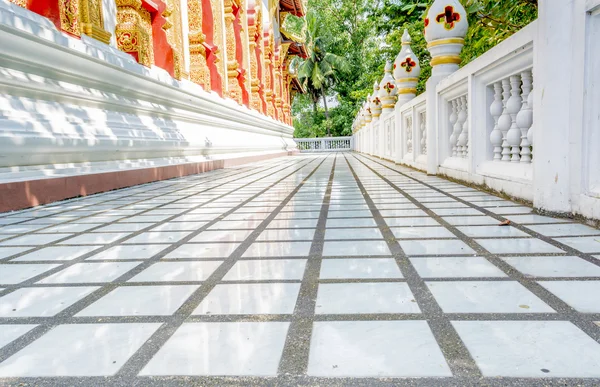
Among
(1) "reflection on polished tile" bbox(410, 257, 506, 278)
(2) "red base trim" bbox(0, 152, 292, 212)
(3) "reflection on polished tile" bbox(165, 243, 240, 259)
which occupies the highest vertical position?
(2) "red base trim" bbox(0, 152, 292, 212)

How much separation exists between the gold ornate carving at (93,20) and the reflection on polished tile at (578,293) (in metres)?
4.96

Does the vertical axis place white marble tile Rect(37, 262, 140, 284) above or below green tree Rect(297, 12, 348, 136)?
below

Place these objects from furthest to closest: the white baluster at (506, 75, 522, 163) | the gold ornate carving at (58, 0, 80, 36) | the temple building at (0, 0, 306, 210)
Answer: the gold ornate carving at (58, 0, 80, 36)
the temple building at (0, 0, 306, 210)
the white baluster at (506, 75, 522, 163)

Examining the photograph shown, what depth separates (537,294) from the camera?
1395 millimetres

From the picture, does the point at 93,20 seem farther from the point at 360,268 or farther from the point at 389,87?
the point at 389,87

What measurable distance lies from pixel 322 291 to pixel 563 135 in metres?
1.82

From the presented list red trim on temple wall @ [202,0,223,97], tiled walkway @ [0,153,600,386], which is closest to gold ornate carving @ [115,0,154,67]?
red trim on temple wall @ [202,0,223,97]

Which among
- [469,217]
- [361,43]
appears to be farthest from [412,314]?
[361,43]

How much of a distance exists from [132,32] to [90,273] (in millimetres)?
5091

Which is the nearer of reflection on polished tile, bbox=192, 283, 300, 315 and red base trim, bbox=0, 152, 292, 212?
reflection on polished tile, bbox=192, 283, 300, 315

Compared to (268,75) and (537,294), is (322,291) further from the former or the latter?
(268,75)

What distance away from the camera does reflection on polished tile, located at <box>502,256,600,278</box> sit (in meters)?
1.57

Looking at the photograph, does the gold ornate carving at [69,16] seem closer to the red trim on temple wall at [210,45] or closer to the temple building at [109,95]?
the temple building at [109,95]

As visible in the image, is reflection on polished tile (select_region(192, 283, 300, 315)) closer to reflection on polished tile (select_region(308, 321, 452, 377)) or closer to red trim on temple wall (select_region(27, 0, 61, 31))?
reflection on polished tile (select_region(308, 321, 452, 377))
